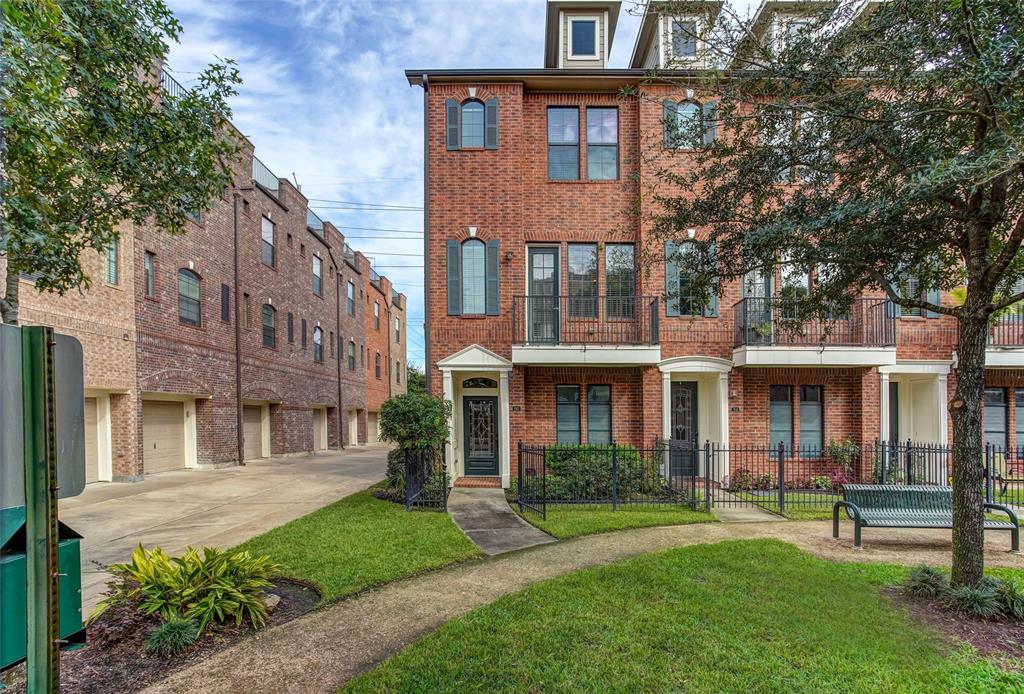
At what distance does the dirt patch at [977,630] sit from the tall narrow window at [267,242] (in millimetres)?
21426

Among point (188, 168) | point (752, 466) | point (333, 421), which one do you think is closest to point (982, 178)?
point (188, 168)

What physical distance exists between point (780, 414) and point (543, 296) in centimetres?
636

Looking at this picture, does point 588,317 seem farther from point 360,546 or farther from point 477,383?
point 360,546

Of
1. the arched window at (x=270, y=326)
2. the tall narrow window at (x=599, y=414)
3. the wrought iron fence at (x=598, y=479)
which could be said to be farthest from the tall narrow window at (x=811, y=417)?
the arched window at (x=270, y=326)

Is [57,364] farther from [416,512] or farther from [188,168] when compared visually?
[416,512]

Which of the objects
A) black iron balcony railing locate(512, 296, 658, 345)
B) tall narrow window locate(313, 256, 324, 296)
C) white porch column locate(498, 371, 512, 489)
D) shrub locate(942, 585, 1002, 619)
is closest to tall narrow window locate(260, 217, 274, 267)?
tall narrow window locate(313, 256, 324, 296)

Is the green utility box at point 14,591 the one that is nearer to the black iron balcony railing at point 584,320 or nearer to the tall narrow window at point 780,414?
the black iron balcony railing at point 584,320

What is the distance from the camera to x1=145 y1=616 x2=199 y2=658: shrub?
4059mm

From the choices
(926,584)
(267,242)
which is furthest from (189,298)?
(926,584)

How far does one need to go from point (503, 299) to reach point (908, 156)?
7.92 metres

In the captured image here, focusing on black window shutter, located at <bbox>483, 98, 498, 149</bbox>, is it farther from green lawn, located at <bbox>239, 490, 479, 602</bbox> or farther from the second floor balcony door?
green lawn, located at <bbox>239, 490, 479, 602</bbox>

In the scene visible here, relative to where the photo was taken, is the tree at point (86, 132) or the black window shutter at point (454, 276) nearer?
the tree at point (86, 132)

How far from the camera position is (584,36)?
13203 millimetres

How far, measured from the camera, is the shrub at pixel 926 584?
4.97 meters
